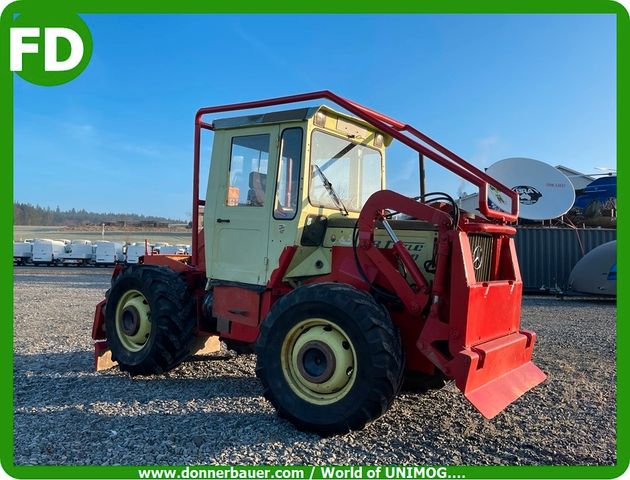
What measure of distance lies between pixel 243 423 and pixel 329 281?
4.99 ft

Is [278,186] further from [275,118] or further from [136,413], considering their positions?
[136,413]

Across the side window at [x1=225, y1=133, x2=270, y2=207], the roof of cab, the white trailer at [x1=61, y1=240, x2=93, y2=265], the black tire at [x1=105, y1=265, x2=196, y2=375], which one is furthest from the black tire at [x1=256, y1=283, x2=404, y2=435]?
the white trailer at [x1=61, y1=240, x2=93, y2=265]

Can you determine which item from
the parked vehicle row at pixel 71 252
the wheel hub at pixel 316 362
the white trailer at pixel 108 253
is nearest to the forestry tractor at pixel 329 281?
the wheel hub at pixel 316 362

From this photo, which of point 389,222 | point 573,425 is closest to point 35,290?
point 389,222

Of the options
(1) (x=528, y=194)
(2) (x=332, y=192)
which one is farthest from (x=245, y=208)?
(1) (x=528, y=194)

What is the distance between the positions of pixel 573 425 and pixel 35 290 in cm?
1786

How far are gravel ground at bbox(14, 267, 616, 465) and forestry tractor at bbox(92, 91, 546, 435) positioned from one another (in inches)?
11.7

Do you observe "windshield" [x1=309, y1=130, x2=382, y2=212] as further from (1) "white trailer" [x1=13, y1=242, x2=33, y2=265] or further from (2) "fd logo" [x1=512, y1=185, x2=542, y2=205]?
(1) "white trailer" [x1=13, y1=242, x2=33, y2=265]

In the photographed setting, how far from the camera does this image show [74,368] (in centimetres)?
702

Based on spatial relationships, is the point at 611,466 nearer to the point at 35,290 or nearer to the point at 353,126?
the point at 353,126

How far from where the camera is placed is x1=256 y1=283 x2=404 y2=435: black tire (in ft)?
14.4

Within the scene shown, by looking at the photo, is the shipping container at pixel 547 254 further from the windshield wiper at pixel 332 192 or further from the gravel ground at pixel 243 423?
the windshield wiper at pixel 332 192

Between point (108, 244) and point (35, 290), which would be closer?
point (35, 290)

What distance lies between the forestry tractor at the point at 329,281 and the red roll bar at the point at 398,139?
2 centimetres
